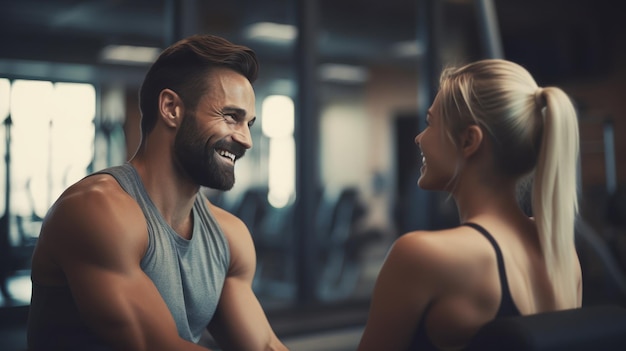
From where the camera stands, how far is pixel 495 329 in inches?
36.0

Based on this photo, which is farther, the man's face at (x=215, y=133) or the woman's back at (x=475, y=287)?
the man's face at (x=215, y=133)

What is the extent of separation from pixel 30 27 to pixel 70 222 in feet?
22.8

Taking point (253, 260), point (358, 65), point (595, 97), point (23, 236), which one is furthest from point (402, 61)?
point (253, 260)

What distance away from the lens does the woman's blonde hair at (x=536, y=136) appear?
107 cm

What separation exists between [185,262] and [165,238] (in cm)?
7

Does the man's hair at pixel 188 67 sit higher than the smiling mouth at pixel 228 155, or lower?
higher

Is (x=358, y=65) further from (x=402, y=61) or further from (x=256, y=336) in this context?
(x=256, y=336)

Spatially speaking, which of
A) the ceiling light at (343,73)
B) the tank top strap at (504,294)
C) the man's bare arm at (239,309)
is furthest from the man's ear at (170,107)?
the ceiling light at (343,73)

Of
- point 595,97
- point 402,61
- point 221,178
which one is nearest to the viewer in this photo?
point 221,178

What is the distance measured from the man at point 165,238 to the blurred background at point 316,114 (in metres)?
1.71

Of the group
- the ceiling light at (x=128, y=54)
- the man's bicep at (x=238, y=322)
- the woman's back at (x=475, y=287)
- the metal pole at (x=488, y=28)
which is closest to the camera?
the woman's back at (x=475, y=287)

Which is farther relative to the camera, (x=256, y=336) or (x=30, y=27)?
(x=30, y=27)

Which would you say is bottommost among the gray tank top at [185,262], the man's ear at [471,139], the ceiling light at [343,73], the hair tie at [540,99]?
the gray tank top at [185,262]

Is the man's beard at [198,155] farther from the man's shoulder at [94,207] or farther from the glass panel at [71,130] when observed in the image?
the glass panel at [71,130]
